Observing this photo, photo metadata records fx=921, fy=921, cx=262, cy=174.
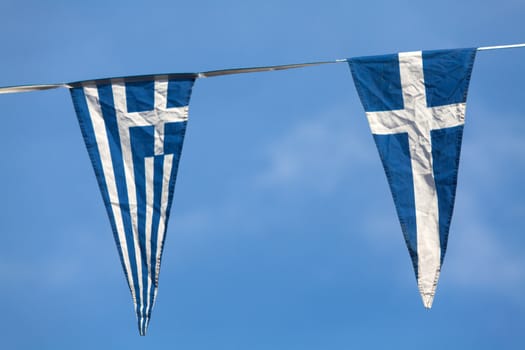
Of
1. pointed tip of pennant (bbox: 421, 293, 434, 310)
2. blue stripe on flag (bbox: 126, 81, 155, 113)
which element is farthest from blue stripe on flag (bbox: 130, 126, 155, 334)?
pointed tip of pennant (bbox: 421, 293, 434, 310)

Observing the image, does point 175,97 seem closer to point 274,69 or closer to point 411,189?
point 274,69

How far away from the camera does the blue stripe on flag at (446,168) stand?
41.5 feet

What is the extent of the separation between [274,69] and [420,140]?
227cm

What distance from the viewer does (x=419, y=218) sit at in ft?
41.4

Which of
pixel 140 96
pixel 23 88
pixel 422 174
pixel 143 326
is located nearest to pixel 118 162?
pixel 140 96

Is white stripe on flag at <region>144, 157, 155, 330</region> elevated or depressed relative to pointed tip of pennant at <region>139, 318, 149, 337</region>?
elevated

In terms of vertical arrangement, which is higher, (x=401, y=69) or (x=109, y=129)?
(x=401, y=69)

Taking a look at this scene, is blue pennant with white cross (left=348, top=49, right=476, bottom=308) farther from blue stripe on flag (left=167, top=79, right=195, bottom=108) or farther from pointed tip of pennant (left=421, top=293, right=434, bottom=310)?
blue stripe on flag (left=167, top=79, right=195, bottom=108)

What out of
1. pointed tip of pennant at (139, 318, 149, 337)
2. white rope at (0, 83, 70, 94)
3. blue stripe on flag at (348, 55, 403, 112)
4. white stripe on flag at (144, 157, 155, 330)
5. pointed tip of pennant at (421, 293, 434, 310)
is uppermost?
blue stripe on flag at (348, 55, 403, 112)

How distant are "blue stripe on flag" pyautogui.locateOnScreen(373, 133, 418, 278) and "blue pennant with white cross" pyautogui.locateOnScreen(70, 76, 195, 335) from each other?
282 centimetres

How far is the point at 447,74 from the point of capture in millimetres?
12898

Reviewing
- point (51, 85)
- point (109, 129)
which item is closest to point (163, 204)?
point (109, 129)

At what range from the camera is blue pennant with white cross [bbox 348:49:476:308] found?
12.6 metres

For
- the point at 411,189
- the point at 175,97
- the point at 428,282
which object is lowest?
the point at 428,282
